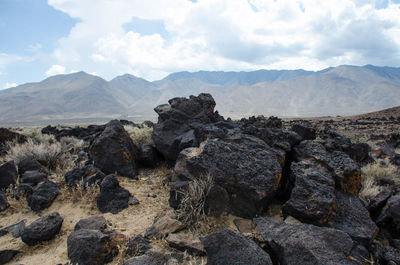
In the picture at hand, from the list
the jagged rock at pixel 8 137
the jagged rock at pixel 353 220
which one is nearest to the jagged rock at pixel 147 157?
the jagged rock at pixel 353 220

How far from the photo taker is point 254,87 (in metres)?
140

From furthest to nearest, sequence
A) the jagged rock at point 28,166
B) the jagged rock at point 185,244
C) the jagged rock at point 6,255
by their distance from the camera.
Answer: the jagged rock at point 28,166, the jagged rock at point 6,255, the jagged rock at point 185,244

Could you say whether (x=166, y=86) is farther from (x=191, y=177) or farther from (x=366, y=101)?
(x=191, y=177)

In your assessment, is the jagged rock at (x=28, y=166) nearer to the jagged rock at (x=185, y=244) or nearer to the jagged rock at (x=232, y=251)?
the jagged rock at (x=185, y=244)

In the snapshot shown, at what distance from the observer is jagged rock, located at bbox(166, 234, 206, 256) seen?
366cm

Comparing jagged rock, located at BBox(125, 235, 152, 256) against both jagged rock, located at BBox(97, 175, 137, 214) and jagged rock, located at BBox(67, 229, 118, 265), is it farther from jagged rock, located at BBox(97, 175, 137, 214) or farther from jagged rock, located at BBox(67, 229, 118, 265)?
jagged rock, located at BBox(97, 175, 137, 214)

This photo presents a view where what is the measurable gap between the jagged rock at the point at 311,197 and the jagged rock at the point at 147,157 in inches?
150

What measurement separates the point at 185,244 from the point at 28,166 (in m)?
4.84

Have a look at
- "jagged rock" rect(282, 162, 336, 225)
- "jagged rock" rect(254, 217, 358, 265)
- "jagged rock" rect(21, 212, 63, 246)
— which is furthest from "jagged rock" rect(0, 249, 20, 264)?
"jagged rock" rect(282, 162, 336, 225)

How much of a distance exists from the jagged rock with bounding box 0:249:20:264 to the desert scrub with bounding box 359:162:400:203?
5.60 m

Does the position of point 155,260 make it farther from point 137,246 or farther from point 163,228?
point 163,228

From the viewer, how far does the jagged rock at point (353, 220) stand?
3.85 metres

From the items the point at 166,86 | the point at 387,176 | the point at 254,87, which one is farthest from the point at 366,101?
the point at 387,176

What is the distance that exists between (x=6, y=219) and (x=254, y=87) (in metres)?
141
